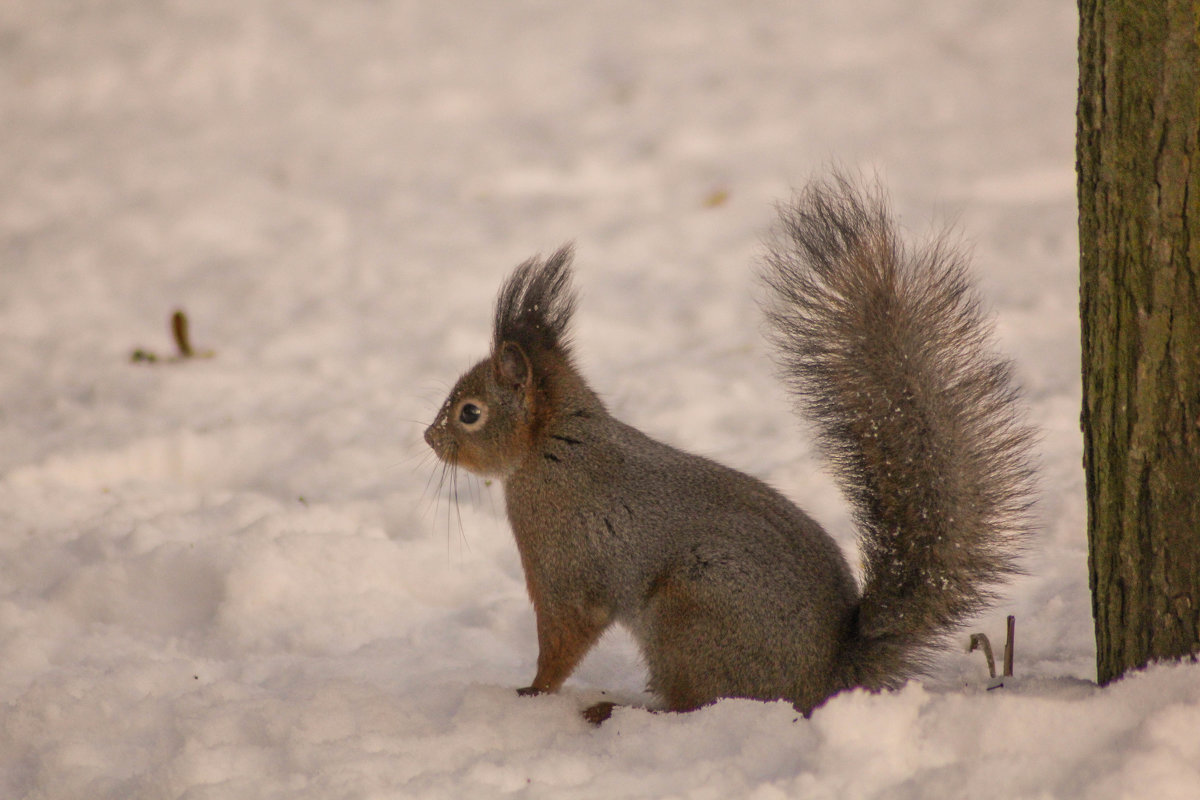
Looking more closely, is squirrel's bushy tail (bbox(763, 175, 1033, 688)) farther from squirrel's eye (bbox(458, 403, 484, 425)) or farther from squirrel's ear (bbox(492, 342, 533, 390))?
squirrel's eye (bbox(458, 403, 484, 425))

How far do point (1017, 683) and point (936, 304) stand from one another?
0.70 metres

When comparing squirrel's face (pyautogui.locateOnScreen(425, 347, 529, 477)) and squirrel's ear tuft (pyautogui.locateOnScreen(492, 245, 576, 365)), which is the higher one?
squirrel's ear tuft (pyautogui.locateOnScreen(492, 245, 576, 365))

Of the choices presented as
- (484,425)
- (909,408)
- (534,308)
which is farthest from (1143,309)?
(484,425)

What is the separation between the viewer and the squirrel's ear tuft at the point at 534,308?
8.04ft

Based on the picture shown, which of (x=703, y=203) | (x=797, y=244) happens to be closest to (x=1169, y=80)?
(x=797, y=244)

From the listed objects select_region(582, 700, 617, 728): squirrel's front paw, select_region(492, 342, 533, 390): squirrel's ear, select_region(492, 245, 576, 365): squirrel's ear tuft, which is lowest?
select_region(582, 700, 617, 728): squirrel's front paw

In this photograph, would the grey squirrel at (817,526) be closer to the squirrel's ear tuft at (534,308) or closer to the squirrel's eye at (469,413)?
the squirrel's ear tuft at (534,308)

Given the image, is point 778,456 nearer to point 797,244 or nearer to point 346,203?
point 797,244

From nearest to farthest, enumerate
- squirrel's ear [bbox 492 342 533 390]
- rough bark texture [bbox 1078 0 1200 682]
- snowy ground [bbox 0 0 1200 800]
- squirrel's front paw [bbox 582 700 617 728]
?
rough bark texture [bbox 1078 0 1200 682]
snowy ground [bbox 0 0 1200 800]
squirrel's front paw [bbox 582 700 617 728]
squirrel's ear [bbox 492 342 533 390]

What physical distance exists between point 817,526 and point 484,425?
0.72 m

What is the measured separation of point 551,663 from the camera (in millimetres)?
2375

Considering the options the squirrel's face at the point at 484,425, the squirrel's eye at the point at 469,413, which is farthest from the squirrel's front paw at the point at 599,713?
the squirrel's eye at the point at 469,413

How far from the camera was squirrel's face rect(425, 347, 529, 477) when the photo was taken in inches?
97.5

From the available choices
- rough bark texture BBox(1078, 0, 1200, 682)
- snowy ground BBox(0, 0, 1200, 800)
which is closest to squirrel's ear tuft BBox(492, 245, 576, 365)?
snowy ground BBox(0, 0, 1200, 800)
